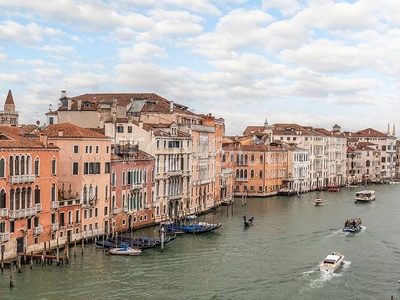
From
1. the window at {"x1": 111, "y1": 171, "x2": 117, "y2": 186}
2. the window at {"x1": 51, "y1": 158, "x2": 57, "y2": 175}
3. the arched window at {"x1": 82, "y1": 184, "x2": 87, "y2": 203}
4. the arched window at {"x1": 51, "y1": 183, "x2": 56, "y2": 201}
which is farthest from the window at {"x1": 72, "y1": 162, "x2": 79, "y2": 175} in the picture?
the window at {"x1": 111, "y1": 171, "x2": 117, "y2": 186}

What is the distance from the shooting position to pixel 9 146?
67.4ft

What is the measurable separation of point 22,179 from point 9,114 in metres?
35.4

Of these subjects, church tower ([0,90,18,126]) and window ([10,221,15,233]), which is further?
church tower ([0,90,18,126])

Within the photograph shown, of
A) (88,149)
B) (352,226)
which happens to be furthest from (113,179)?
(352,226)

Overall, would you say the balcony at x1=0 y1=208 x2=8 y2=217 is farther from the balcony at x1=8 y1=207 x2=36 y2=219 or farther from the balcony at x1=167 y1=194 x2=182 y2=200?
the balcony at x1=167 y1=194 x2=182 y2=200

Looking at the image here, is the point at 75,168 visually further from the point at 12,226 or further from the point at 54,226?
the point at 12,226

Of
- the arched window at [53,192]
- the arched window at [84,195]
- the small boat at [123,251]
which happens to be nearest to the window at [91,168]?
the arched window at [84,195]

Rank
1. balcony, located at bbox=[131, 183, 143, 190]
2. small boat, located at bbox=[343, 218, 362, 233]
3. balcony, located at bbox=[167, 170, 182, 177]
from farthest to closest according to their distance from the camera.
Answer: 1. balcony, located at bbox=[167, 170, 182, 177]
2. small boat, located at bbox=[343, 218, 362, 233]
3. balcony, located at bbox=[131, 183, 143, 190]

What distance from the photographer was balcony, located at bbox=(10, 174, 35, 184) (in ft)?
68.0

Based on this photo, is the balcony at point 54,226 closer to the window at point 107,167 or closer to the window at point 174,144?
the window at point 107,167

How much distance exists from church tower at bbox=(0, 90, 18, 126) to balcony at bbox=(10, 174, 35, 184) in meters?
30.1

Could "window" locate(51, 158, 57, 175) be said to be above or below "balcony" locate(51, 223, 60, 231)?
above

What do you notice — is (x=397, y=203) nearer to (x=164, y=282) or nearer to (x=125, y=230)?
(x=125, y=230)

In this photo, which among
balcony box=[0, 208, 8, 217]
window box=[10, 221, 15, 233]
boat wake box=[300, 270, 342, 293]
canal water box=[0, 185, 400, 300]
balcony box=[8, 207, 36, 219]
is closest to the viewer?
canal water box=[0, 185, 400, 300]
